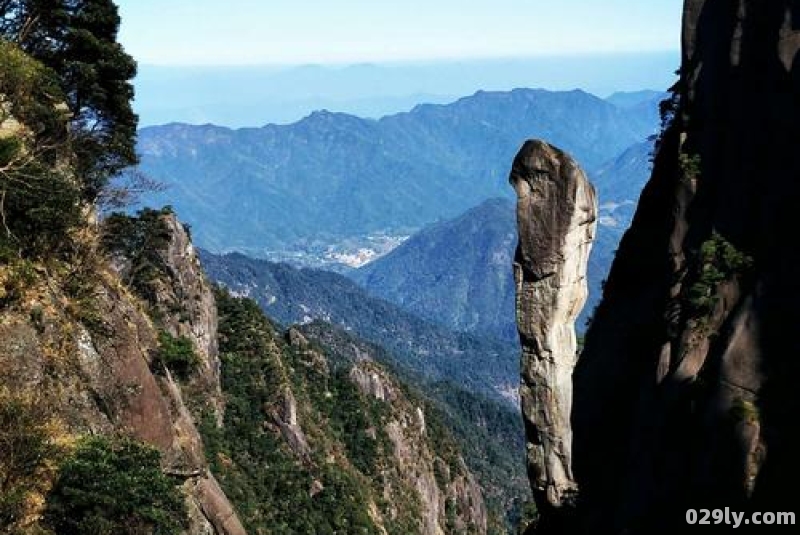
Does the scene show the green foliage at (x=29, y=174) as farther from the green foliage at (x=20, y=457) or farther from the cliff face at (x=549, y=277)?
the cliff face at (x=549, y=277)

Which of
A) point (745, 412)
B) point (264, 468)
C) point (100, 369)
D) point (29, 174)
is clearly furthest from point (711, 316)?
point (264, 468)

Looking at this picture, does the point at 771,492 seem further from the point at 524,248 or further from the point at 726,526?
the point at 524,248

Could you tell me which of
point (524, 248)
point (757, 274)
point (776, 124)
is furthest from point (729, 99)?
point (524, 248)

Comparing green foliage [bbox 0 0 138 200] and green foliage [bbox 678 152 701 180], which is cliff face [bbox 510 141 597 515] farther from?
green foliage [bbox 0 0 138 200]

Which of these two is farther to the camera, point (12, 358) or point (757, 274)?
point (12, 358)

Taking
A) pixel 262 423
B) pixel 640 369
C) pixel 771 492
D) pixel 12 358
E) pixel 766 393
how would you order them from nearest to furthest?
pixel 771 492
pixel 766 393
pixel 12 358
pixel 640 369
pixel 262 423
